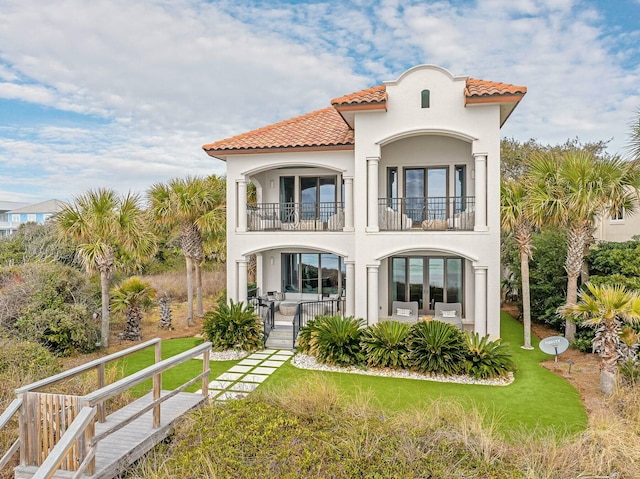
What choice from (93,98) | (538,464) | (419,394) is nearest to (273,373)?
(419,394)

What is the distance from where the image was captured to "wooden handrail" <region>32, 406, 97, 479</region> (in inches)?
181

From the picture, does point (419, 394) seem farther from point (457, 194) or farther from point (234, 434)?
point (457, 194)

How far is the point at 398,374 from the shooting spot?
1195 cm

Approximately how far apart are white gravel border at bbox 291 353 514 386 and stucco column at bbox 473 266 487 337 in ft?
8.14

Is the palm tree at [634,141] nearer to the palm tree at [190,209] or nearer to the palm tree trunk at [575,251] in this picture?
the palm tree trunk at [575,251]

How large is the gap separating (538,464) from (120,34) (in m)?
18.4

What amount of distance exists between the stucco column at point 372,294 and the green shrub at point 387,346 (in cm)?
196

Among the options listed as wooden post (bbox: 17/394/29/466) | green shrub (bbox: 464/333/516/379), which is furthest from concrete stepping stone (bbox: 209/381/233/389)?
green shrub (bbox: 464/333/516/379)

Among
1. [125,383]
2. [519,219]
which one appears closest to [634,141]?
[519,219]

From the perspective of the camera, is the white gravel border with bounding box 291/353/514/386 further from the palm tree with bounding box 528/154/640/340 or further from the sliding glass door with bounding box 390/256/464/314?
the sliding glass door with bounding box 390/256/464/314

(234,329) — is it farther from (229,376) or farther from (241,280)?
(229,376)

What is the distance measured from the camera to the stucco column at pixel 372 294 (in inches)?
581

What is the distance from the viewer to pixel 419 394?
34.3ft

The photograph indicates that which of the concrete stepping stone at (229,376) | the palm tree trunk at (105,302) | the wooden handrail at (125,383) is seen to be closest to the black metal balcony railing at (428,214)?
the concrete stepping stone at (229,376)
